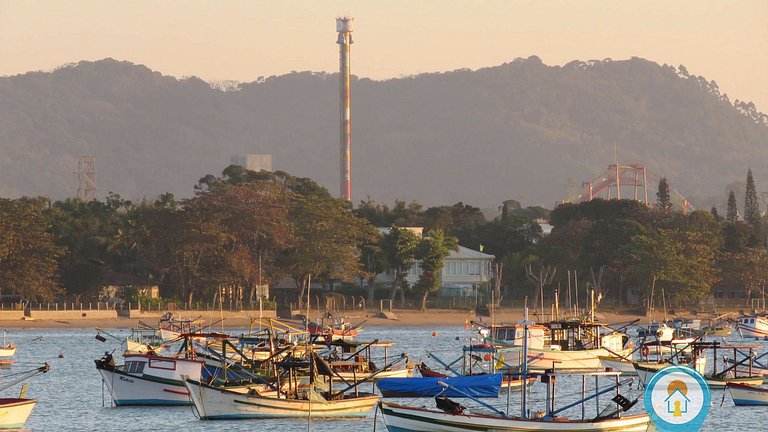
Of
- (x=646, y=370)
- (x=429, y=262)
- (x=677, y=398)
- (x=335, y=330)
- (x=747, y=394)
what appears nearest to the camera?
(x=747, y=394)

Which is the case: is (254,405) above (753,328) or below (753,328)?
below

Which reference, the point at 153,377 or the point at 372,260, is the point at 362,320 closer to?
the point at 372,260

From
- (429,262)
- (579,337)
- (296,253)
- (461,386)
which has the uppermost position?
(296,253)

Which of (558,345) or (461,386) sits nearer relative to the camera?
(461,386)

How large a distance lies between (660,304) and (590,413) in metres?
97.9

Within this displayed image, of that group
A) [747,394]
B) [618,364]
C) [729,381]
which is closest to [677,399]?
[729,381]

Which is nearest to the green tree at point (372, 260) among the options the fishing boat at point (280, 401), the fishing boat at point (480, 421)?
the fishing boat at point (280, 401)

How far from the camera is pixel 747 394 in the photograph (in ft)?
215

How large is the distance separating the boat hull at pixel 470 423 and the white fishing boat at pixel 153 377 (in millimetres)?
15629

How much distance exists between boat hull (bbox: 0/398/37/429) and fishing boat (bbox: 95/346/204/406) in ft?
27.2

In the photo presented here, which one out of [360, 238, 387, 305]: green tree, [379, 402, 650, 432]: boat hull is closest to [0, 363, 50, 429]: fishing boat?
[379, 402, 650, 432]: boat hull

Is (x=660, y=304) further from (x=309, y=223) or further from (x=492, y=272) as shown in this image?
(x=309, y=223)

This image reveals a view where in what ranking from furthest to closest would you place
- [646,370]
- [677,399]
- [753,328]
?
[753,328] < [677,399] < [646,370]

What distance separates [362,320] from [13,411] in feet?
304
